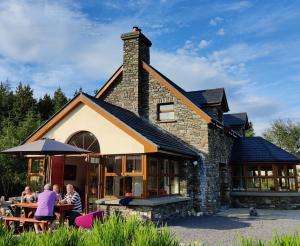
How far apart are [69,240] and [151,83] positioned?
40.3ft

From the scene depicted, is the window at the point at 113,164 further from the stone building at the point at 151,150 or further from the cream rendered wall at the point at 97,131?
the cream rendered wall at the point at 97,131

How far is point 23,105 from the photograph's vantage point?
39.5 meters

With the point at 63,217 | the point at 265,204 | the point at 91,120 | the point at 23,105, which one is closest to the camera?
the point at 63,217

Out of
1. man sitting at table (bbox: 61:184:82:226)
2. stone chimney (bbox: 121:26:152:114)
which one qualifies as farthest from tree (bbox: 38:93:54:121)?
man sitting at table (bbox: 61:184:82:226)

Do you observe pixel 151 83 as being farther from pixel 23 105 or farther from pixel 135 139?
pixel 23 105

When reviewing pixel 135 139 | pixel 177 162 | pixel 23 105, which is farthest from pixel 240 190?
pixel 23 105

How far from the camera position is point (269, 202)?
18.4 metres

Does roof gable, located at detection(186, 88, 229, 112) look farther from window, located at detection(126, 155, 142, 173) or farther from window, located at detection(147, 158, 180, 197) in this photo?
window, located at detection(126, 155, 142, 173)

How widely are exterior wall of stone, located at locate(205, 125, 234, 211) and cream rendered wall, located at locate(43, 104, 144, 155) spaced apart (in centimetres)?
491

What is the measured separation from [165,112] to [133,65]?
3.05 metres

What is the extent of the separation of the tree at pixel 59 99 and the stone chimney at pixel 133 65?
25.6 meters

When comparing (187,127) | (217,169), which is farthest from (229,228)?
(217,169)

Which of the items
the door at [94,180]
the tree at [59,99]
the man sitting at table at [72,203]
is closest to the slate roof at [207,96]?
the door at [94,180]

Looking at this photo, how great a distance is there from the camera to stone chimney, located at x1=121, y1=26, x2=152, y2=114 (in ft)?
56.7
